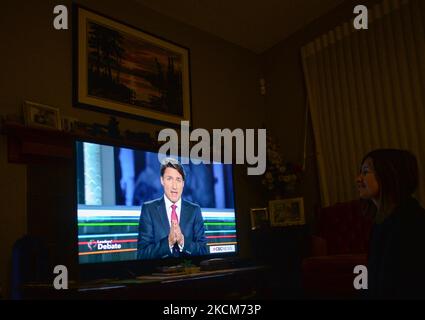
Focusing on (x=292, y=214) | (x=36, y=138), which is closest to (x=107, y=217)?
(x=36, y=138)

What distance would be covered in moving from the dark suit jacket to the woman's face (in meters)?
1.38

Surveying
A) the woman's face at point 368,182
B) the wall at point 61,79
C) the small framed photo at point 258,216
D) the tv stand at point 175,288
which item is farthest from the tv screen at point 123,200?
the woman's face at point 368,182

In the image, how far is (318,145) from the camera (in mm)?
3811

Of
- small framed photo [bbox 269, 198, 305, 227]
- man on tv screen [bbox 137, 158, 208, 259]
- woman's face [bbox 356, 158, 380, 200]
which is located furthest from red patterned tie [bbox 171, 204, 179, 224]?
woman's face [bbox 356, 158, 380, 200]

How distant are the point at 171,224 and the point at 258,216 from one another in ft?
4.45

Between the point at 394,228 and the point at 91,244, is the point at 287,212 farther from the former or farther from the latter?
the point at 394,228

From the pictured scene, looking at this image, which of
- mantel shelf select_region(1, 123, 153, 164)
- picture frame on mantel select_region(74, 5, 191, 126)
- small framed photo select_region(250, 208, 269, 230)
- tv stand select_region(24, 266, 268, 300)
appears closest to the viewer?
tv stand select_region(24, 266, 268, 300)

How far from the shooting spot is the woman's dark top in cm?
123

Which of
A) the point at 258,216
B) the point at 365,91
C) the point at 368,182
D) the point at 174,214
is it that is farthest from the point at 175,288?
the point at 365,91

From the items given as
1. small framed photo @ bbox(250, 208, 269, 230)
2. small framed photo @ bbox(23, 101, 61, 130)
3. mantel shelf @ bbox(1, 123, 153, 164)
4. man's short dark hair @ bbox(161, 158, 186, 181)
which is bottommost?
small framed photo @ bbox(250, 208, 269, 230)

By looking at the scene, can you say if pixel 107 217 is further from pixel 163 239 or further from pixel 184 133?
pixel 184 133

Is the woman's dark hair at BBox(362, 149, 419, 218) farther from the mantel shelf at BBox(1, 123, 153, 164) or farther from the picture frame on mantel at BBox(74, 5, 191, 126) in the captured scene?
the picture frame on mantel at BBox(74, 5, 191, 126)

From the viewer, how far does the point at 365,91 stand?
3490 mm
